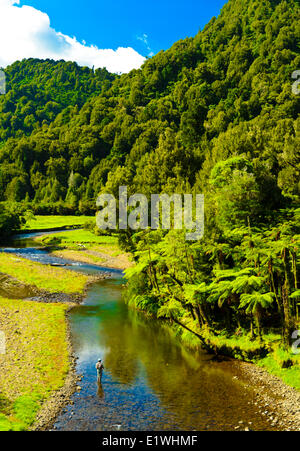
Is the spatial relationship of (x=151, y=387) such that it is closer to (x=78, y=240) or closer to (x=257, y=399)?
(x=257, y=399)

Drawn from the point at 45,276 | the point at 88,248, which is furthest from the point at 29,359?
the point at 88,248

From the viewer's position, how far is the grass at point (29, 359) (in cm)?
2267

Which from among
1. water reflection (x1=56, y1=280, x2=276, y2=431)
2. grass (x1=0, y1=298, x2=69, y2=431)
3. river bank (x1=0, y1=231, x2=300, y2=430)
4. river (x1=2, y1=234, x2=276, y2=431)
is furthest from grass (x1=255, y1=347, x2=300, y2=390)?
grass (x1=0, y1=298, x2=69, y2=431)

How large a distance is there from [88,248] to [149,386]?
66457mm

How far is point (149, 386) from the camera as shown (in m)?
26.9

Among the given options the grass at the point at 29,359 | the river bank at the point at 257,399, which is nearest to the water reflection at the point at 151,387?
the river bank at the point at 257,399

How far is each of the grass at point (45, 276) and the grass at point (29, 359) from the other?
32.0ft

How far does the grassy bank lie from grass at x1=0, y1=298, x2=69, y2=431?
3225 cm

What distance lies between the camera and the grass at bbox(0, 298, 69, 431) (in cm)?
2267

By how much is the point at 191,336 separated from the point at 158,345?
344 cm

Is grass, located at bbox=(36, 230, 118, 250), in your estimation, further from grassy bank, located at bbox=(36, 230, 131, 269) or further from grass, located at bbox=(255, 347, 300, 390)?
grass, located at bbox=(255, 347, 300, 390)

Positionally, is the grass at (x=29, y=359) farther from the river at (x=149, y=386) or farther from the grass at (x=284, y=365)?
the grass at (x=284, y=365)

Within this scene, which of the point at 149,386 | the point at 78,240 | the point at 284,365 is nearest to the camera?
the point at 149,386
